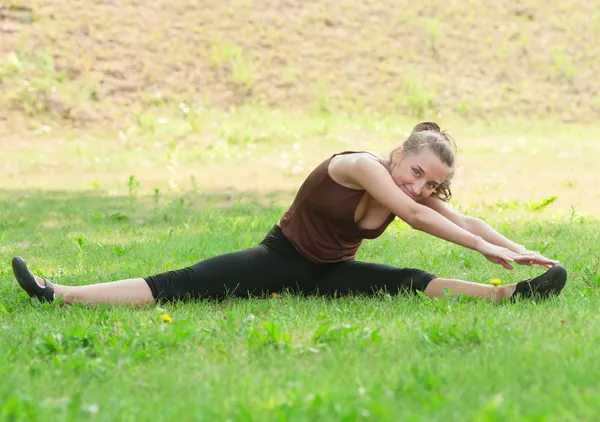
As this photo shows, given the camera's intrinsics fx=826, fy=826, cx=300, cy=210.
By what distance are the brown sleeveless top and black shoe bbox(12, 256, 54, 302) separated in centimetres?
144

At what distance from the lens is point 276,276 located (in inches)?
198

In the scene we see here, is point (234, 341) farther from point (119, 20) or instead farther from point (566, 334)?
point (119, 20)

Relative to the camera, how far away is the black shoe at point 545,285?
170 inches

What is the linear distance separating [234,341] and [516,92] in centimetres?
1696

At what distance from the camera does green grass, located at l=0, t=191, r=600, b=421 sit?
8.76ft

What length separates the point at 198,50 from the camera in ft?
61.9

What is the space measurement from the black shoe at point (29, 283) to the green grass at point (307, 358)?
0.20 ft

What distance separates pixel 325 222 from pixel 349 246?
23 centimetres

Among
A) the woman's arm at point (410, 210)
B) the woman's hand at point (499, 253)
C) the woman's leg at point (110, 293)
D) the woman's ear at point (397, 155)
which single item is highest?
the woman's ear at point (397, 155)

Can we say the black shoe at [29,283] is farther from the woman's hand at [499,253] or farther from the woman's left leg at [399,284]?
the woman's hand at [499,253]

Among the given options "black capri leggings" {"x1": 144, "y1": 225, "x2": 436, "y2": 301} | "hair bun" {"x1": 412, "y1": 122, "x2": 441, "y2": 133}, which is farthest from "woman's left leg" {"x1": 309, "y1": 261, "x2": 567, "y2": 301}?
"hair bun" {"x1": 412, "y1": 122, "x2": 441, "y2": 133}

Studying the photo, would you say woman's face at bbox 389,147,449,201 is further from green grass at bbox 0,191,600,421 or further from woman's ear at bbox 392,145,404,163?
green grass at bbox 0,191,600,421

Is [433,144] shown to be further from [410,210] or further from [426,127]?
[410,210]

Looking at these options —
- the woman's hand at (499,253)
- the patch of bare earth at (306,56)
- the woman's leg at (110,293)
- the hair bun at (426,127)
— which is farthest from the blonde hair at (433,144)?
the patch of bare earth at (306,56)
